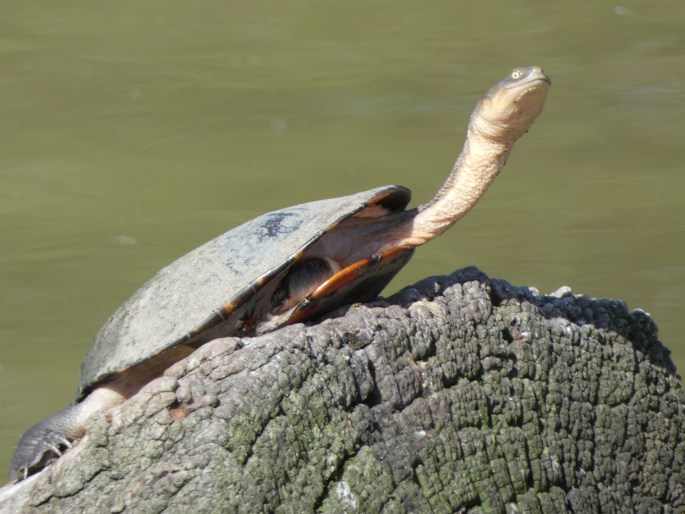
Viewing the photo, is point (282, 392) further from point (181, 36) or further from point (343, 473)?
point (181, 36)

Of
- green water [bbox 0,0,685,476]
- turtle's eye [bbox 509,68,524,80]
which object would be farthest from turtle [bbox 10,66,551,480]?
green water [bbox 0,0,685,476]

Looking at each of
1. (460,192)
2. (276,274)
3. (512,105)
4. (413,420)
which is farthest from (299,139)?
(413,420)

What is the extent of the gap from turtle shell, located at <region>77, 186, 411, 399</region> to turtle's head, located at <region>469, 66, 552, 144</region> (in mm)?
292

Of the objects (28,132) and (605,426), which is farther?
(28,132)

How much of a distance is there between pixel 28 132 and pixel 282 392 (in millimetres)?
6144

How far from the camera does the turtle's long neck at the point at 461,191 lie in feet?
11.3

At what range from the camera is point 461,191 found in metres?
3.47

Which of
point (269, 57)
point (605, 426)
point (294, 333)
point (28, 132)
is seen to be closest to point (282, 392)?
point (294, 333)

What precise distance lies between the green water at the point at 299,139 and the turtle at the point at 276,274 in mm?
1695

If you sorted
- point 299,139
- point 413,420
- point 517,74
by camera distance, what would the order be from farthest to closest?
point 299,139 → point 517,74 → point 413,420

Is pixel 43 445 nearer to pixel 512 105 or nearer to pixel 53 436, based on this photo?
pixel 53 436

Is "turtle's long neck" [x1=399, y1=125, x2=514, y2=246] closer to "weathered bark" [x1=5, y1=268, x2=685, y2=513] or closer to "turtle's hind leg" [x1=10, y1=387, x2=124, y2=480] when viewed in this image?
"weathered bark" [x1=5, y1=268, x2=685, y2=513]

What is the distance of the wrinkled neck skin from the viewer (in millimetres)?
3455

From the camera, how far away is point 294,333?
9.58 feet
